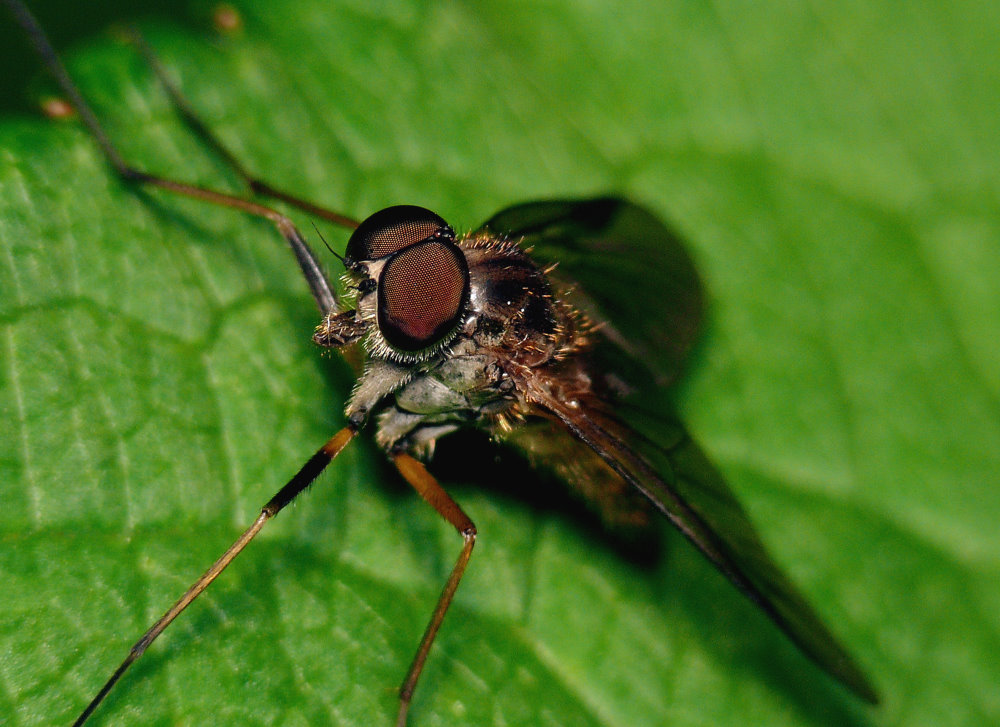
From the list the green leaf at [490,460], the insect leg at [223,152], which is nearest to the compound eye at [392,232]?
the insect leg at [223,152]

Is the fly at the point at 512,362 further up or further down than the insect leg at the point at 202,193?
further down

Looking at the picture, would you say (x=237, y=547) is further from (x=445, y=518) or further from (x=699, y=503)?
(x=699, y=503)

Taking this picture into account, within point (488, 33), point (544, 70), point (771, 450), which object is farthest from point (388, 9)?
point (771, 450)

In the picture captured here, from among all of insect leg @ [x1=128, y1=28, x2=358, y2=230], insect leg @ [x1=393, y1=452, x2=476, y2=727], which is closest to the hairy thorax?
insect leg @ [x1=393, y1=452, x2=476, y2=727]

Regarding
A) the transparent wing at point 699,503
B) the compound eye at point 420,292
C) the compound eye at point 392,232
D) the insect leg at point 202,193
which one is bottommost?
the transparent wing at point 699,503

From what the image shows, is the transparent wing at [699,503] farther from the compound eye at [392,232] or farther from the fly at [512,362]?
the compound eye at [392,232]

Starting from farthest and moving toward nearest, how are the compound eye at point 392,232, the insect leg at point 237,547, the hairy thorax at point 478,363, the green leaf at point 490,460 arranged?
the hairy thorax at point 478,363, the compound eye at point 392,232, the green leaf at point 490,460, the insect leg at point 237,547

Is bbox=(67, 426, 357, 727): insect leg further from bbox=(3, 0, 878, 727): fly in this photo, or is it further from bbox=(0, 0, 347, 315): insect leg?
bbox=(0, 0, 347, 315): insect leg

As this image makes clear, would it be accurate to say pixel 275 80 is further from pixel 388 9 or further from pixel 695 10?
pixel 695 10
